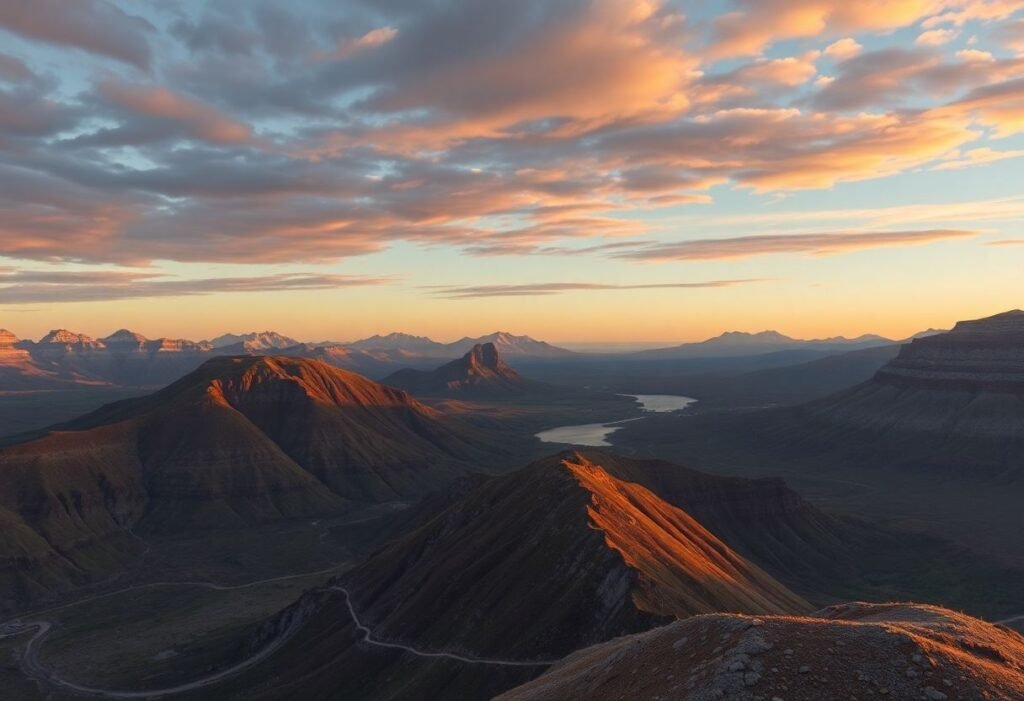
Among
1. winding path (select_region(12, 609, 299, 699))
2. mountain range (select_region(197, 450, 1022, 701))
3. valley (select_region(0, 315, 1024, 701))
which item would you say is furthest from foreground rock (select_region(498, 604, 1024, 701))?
winding path (select_region(12, 609, 299, 699))

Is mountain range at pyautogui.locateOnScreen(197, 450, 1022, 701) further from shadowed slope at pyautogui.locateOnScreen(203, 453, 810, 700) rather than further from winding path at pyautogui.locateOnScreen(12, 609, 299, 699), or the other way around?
winding path at pyautogui.locateOnScreen(12, 609, 299, 699)

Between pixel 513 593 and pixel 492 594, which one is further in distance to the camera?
pixel 492 594

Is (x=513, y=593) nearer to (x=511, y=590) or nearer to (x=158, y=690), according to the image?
(x=511, y=590)

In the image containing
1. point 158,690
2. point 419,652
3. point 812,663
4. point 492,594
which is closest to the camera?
point 812,663

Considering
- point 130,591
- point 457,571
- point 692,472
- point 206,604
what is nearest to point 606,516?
point 457,571

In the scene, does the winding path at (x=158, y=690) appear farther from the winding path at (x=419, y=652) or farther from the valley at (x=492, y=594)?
the winding path at (x=419, y=652)

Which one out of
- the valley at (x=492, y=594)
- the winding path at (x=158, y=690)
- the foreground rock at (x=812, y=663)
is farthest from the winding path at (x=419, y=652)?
the foreground rock at (x=812, y=663)

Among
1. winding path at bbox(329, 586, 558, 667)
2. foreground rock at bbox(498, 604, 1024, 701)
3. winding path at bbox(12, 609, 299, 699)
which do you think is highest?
foreground rock at bbox(498, 604, 1024, 701)

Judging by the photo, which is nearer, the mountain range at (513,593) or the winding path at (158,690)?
the mountain range at (513,593)

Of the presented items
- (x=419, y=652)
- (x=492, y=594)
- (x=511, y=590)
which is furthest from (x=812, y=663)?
(x=419, y=652)
